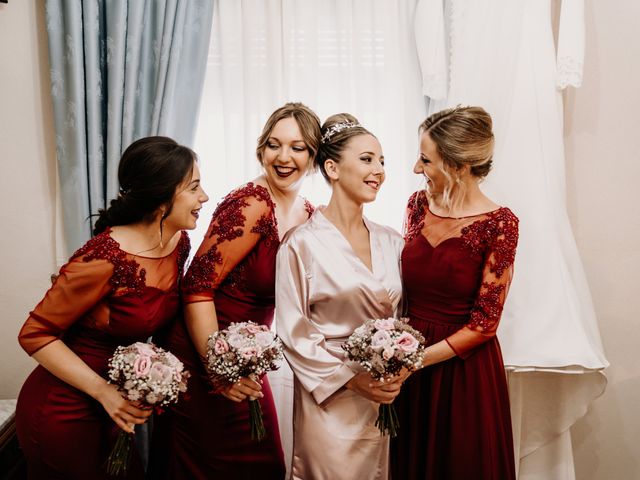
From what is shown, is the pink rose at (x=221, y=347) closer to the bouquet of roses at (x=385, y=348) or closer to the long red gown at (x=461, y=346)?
the bouquet of roses at (x=385, y=348)

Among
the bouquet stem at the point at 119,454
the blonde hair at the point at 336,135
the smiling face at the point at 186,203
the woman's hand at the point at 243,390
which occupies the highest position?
the blonde hair at the point at 336,135

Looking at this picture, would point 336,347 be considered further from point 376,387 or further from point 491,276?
point 491,276

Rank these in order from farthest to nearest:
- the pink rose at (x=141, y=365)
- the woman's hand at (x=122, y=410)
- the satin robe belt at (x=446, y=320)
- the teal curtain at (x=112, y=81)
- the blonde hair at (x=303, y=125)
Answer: the teal curtain at (x=112, y=81) < the blonde hair at (x=303, y=125) < the satin robe belt at (x=446, y=320) < the woman's hand at (x=122, y=410) < the pink rose at (x=141, y=365)

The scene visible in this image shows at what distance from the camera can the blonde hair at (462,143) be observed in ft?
6.83

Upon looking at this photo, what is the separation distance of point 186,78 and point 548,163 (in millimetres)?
1761

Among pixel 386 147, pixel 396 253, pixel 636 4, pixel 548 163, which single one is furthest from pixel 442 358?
pixel 636 4

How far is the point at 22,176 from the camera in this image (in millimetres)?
2807

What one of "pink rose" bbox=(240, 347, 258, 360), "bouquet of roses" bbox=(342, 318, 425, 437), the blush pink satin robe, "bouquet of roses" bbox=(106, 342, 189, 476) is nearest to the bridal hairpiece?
the blush pink satin robe

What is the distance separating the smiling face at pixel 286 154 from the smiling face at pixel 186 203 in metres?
0.33

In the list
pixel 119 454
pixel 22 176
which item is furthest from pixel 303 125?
pixel 22 176

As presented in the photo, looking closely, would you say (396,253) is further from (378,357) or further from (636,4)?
(636,4)

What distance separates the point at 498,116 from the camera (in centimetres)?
249

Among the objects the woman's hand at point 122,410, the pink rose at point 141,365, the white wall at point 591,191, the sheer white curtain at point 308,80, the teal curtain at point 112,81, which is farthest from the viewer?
the sheer white curtain at point 308,80

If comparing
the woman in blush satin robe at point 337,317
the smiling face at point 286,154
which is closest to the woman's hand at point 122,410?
the woman in blush satin robe at point 337,317
